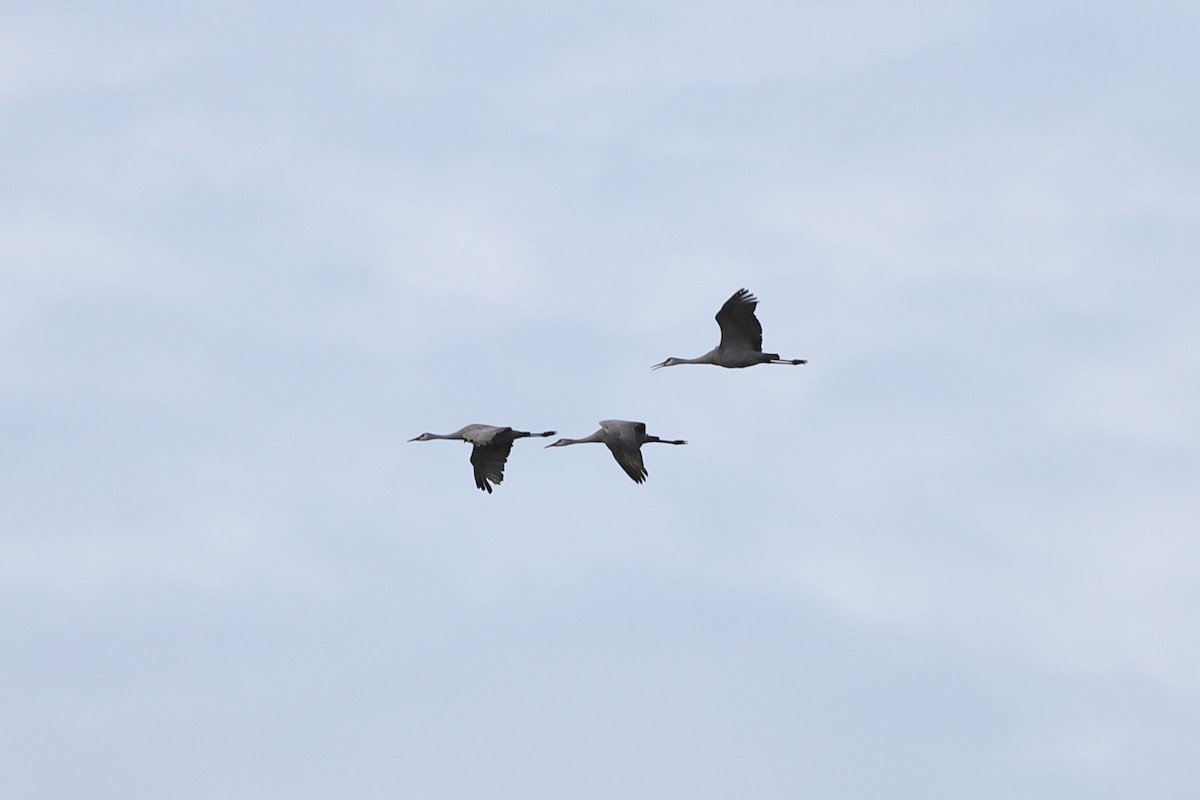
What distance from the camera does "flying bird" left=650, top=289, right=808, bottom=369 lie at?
68688mm

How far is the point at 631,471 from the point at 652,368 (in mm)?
7990

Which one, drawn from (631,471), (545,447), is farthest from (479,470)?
(631,471)

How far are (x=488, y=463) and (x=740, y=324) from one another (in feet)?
27.4

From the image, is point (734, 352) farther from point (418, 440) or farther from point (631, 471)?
point (418, 440)

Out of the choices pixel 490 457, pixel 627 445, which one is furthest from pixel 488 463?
pixel 627 445

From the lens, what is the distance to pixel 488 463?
238 ft

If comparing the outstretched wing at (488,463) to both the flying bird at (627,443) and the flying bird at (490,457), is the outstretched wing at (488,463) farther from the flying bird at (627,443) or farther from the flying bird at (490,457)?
the flying bird at (627,443)

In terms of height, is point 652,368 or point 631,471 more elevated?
point 652,368

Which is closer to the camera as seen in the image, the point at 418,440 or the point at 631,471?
the point at 631,471

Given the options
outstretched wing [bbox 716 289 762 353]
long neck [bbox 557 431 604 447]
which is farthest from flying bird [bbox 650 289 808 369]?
long neck [bbox 557 431 604 447]

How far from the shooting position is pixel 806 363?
70.1 meters

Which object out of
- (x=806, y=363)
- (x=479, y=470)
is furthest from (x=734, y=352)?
(x=479, y=470)

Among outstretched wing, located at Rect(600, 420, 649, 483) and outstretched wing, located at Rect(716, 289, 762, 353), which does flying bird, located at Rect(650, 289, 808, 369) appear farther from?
outstretched wing, located at Rect(600, 420, 649, 483)

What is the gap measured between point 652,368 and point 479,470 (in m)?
5.68
